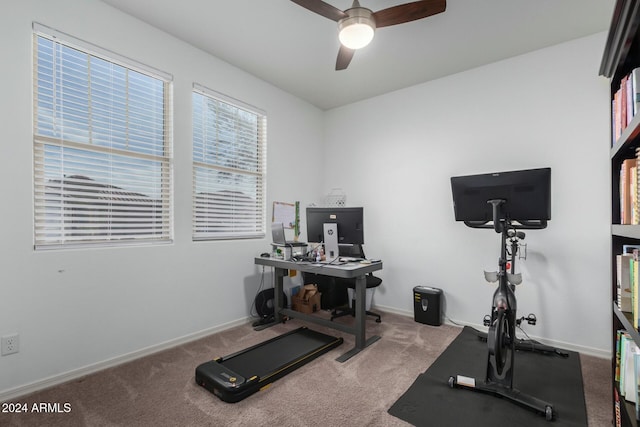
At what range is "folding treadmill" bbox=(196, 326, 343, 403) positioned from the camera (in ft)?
6.84

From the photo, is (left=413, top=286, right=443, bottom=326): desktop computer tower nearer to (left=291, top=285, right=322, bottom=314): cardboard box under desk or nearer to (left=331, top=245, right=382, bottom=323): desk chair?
(left=331, top=245, right=382, bottom=323): desk chair

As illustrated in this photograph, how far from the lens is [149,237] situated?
111 inches

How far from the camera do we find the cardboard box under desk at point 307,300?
3.90 meters

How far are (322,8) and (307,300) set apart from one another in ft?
10.2

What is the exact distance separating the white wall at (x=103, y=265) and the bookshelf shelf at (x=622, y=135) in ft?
10.4

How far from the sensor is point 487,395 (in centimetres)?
212

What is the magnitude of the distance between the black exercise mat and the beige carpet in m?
0.07

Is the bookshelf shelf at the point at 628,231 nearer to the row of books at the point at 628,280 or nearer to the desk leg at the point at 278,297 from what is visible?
the row of books at the point at 628,280

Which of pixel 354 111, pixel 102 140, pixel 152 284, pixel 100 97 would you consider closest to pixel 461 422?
pixel 152 284

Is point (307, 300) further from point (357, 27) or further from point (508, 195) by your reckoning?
point (357, 27)

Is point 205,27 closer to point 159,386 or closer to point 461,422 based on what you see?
point 159,386

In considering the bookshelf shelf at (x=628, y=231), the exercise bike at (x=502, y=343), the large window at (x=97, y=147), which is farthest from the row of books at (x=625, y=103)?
the large window at (x=97, y=147)

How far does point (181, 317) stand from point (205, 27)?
277 cm

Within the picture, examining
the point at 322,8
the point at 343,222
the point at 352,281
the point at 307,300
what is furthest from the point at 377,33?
the point at 307,300
